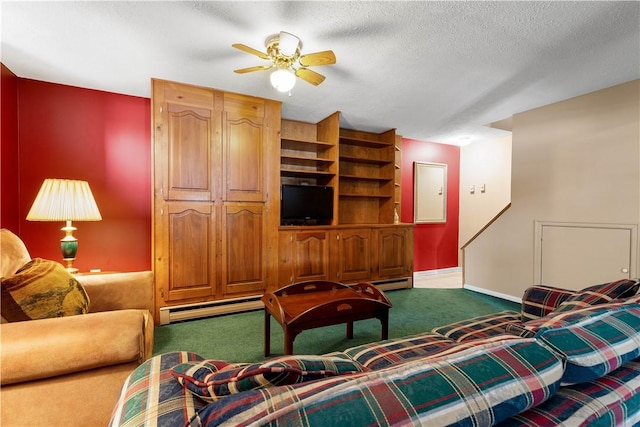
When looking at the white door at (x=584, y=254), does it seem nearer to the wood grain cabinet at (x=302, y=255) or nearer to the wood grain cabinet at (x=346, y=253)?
the wood grain cabinet at (x=346, y=253)

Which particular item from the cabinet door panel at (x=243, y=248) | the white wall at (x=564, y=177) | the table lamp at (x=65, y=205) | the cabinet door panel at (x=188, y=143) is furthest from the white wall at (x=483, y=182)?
the table lamp at (x=65, y=205)

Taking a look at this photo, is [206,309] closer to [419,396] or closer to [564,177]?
[419,396]

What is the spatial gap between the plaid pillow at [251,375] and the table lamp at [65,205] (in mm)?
2080

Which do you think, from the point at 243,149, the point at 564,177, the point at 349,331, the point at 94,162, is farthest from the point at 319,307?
the point at 564,177

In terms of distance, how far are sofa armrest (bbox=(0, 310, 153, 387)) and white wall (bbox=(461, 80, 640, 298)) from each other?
4087 millimetres

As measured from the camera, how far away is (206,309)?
2977 millimetres

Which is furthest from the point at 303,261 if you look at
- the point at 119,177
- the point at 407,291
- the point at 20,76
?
the point at 20,76

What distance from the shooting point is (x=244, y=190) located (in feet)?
10.4

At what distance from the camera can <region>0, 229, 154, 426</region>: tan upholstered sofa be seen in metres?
1.10

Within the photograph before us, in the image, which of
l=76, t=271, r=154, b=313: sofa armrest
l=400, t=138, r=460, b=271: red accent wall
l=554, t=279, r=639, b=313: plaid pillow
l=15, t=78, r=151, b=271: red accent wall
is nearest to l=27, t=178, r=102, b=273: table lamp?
l=76, t=271, r=154, b=313: sofa armrest

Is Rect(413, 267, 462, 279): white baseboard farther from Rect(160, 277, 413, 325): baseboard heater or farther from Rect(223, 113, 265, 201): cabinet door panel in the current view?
Rect(223, 113, 265, 201): cabinet door panel

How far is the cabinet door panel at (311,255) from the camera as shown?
3.46m

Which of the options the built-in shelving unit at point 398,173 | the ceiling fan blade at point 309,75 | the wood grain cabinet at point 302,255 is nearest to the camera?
the ceiling fan blade at point 309,75

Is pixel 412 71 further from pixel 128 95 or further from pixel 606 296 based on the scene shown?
pixel 128 95
